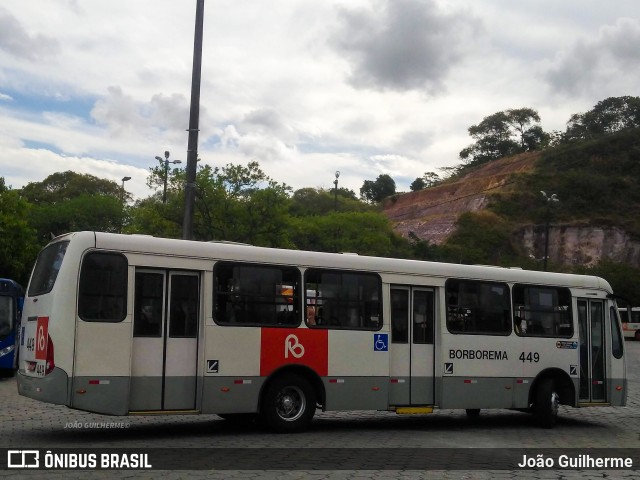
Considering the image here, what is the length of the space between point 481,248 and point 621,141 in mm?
37461

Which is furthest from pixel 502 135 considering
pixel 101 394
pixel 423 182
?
pixel 101 394

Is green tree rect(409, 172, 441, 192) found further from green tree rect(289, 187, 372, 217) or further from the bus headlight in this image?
the bus headlight

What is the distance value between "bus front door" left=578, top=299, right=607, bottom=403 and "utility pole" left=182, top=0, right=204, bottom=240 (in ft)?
26.3

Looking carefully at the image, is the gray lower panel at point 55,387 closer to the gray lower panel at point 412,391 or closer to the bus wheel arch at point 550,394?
the gray lower panel at point 412,391

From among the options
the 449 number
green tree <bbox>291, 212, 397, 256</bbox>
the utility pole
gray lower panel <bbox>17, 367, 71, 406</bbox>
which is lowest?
gray lower panel <bbox>17, 367, 71, 406</bbox>

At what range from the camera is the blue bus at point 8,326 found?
24516mm

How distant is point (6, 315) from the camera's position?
24.7 m

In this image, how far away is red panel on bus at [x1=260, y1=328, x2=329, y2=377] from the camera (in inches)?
518

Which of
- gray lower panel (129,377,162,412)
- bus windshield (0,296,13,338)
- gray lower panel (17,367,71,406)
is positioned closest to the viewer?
gray lower panel (17,367,71,406)

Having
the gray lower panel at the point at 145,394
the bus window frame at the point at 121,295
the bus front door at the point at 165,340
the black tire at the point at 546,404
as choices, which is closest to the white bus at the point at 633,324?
the black tire at the point at 546,404

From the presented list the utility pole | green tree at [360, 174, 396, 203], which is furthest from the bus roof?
green tree at [360, 174, 396, 203]

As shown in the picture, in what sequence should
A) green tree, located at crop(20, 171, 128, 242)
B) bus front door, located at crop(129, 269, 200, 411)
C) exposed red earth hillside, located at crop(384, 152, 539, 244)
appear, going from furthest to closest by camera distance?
exposed red earth hillside, located at crop(384, 152, 539, 244) → green tree, located at crop(20, 171, 128, 242) → bus front door, located at crop(129, 269, 200, 411)

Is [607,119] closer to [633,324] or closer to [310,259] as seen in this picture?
[633,324]

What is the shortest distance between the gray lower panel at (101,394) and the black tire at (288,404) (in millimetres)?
2291
